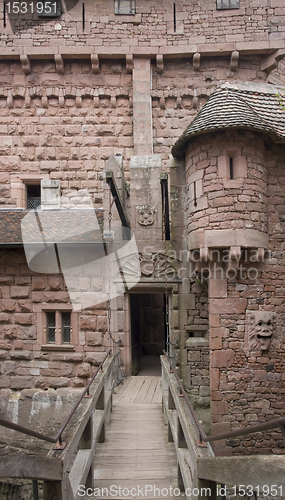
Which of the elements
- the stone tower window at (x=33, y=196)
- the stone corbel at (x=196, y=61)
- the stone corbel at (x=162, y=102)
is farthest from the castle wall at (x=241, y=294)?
the stone tower window at (x=33, y=196)

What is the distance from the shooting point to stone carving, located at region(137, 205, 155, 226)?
661cm

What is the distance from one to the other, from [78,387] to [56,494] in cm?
476

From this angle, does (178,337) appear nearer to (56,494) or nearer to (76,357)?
(76,357)

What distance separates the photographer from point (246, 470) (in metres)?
2.37

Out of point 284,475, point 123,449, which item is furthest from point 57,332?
point 284,475

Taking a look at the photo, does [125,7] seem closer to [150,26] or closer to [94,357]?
[150,26]

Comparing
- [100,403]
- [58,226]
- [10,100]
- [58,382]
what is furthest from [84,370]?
[10,100]

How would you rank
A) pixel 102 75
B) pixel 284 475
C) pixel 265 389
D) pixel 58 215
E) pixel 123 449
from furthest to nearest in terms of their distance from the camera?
pixel 102 75 < pixel 58 215 < pixel 265 389 < pixel 123 449 < pixel 284 475

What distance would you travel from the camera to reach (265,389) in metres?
5.97

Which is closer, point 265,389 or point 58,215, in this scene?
point 265,389

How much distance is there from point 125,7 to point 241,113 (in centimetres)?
564

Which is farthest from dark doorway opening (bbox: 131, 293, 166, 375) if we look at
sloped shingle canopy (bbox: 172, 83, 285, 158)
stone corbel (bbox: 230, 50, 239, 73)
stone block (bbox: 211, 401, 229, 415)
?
stone corbel (bbox: 230, 50, 239, 73)

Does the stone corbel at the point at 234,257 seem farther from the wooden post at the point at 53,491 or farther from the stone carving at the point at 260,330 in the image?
the wooden post at the point at 53,491

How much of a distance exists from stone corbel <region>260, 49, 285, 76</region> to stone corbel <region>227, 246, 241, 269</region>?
5942 millimetres
